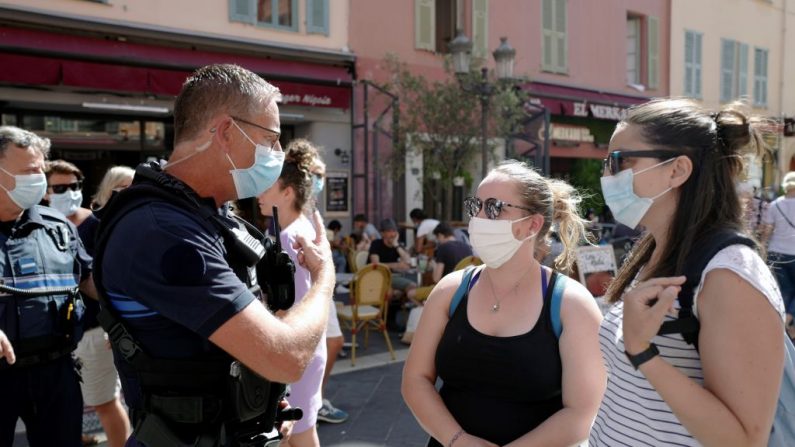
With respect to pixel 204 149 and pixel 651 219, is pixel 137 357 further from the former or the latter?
pixel 651 219

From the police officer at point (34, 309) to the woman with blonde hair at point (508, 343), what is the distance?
1.66 m

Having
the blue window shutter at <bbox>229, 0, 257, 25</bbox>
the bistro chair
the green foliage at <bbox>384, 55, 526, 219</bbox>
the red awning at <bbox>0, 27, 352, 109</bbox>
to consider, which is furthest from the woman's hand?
the blue window shutter at <bbox>229, 0, 257, 25</bbox>

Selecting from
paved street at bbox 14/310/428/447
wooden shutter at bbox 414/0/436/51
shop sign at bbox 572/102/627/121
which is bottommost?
paved street at bbox 14/310/428/447

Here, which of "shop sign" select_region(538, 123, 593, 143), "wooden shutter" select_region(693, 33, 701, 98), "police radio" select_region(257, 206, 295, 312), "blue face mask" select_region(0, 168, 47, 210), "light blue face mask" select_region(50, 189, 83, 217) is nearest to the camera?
"police radio" select_region(257, 206, 295, 312)

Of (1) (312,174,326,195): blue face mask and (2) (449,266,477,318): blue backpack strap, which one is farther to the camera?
(1) (312,174,326,195): blue face mask

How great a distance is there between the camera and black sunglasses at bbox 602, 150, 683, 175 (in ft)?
5.61

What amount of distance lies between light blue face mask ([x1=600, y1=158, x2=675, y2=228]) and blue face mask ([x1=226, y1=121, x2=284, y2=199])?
0.99 metres

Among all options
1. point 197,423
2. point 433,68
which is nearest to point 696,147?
point 197,423

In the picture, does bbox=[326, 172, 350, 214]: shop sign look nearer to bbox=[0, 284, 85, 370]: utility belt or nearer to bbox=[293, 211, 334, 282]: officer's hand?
bbox=[0, 284, 85, 370]: utility belt

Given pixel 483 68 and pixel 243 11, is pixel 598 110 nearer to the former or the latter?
pixel 483 68

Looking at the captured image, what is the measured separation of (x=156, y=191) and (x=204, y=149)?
0.67ft

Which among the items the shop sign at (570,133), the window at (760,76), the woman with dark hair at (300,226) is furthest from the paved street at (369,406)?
the window at (760,76)

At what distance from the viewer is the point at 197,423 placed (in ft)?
5.40

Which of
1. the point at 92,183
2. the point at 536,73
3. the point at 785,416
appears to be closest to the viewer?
the point at 785,416
